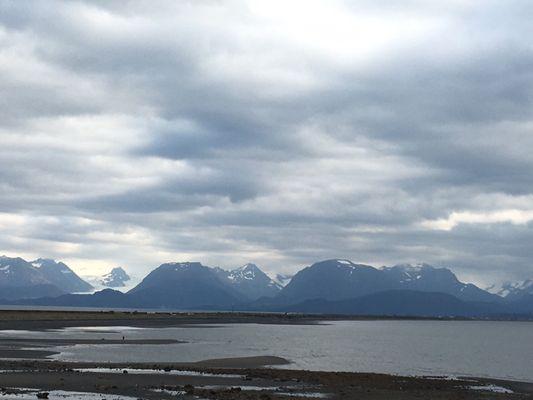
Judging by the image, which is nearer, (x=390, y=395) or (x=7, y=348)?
(x=390, y=395)

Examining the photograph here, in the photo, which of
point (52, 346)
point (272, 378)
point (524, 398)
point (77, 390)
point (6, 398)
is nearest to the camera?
point (6, 398)

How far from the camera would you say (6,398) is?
4553 cm

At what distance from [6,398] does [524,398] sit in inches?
1687

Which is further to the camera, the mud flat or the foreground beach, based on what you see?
the mud flat

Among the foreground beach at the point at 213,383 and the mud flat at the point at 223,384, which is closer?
the foreground beach at the point at 213,383

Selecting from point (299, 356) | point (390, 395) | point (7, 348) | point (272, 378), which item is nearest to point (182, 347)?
point (299, 356)

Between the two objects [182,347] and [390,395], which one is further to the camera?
[182,347]

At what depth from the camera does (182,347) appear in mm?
111562

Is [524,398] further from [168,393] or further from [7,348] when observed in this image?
[7,348]

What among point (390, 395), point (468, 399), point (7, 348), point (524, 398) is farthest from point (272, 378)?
point (7, 348)

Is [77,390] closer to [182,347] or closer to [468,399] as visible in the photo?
[468,399]

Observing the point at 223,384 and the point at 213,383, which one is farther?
the point at 213,383

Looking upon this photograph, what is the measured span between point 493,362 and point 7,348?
7325cm

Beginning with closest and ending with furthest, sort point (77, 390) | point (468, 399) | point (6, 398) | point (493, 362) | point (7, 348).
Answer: point (6, 398), point (77, 390), point (468, 399), point (7, 348), point (493, 362)
